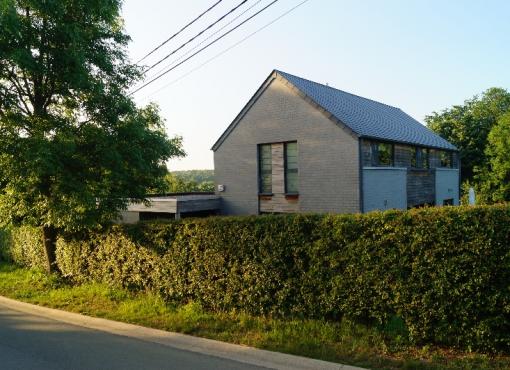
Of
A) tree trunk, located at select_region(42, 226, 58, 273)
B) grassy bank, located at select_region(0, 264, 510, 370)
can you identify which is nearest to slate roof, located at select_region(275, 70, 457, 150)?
grassy bank, located at select_region(0, 264, 510, 370)

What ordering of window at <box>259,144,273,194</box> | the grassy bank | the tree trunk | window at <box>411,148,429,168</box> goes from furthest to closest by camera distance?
1. window at <box>411,148,429,168</box>
2. window at <box>259,144,273,194</box>
3. the tree trunk
4. the grassy bank

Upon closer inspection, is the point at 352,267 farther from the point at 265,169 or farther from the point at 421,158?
the point at 421,158

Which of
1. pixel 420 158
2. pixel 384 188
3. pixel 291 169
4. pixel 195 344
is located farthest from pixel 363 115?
pixel 195 344

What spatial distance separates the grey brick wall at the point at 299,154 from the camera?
16969 millimetres

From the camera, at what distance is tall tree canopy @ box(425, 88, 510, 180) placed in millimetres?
40000

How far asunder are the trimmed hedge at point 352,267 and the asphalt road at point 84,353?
6.56ft

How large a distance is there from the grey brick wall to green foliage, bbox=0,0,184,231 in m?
8.24

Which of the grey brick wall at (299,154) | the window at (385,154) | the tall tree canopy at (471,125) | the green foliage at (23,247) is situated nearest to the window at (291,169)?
the grey brick wall at (299,154)

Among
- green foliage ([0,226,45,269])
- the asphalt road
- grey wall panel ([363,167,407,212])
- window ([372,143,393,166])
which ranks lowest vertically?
the asphalt road

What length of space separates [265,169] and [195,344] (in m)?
13.7

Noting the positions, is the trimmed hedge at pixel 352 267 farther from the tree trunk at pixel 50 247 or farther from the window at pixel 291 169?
the window at pixel 291 169

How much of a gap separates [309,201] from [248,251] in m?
10.4

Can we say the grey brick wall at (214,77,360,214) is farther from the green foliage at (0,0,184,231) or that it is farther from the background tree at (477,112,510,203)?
the background tree at (477,112,510,203)

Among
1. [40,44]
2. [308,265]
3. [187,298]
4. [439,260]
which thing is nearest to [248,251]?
[308,265]
